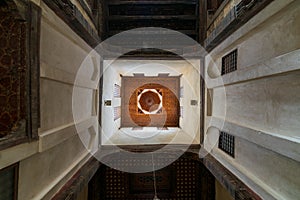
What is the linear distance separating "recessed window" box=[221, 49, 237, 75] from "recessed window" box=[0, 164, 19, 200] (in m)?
2.61

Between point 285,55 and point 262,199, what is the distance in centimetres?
131

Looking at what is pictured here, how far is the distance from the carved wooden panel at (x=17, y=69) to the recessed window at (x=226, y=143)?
8.06ft

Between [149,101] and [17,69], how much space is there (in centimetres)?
641

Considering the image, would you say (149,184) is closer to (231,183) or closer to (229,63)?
(231,183)

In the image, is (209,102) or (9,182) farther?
(209,102)

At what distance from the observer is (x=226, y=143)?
3314mm

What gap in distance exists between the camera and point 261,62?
2.13m

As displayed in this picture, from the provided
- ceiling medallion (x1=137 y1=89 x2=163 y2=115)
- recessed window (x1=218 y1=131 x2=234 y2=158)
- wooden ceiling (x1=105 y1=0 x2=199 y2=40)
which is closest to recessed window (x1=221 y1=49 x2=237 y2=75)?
recessed window (x1=218 y1=131 x2=234 y2=158)

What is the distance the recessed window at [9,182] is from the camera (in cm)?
155

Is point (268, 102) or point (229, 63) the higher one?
point (229, 63)

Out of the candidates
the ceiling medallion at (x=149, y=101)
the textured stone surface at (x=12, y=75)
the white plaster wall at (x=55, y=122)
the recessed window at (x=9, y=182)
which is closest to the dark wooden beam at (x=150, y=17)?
the white plaster wall at (x=55, y=122)

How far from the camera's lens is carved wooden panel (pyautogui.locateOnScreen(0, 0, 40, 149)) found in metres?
1.71

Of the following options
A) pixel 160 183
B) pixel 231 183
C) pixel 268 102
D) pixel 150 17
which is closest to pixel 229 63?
pixel 268 102

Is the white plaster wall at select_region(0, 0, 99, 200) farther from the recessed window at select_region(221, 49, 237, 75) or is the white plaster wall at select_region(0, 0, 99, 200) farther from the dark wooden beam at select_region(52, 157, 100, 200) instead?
the recessed window at select_region(221, 49, 237, 75)
